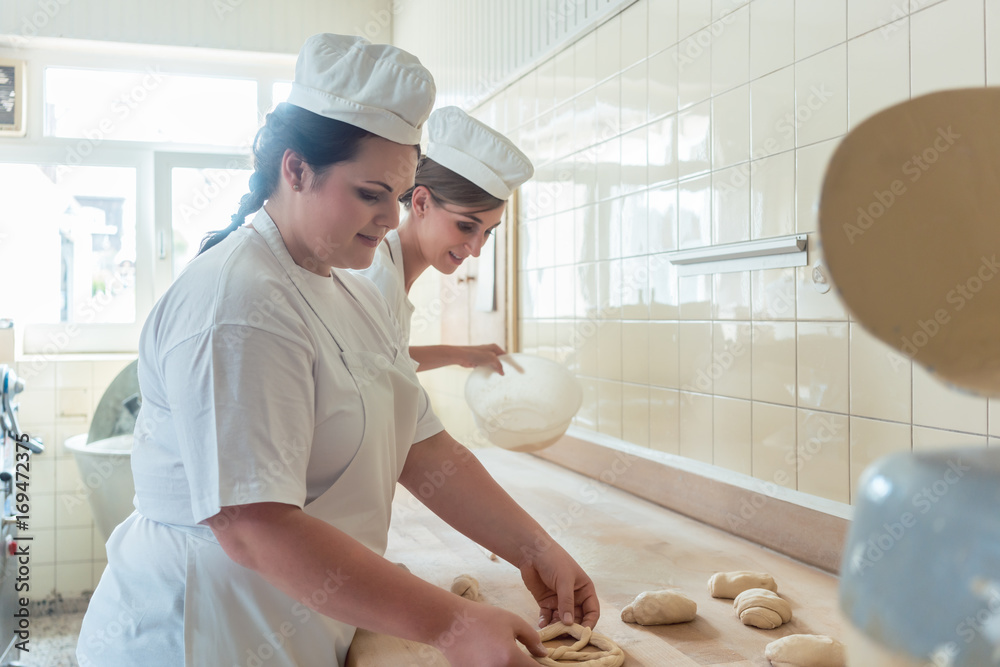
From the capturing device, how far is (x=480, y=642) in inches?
29.9

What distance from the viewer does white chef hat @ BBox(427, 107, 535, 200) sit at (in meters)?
1.67

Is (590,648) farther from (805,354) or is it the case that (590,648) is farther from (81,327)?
(81,327)

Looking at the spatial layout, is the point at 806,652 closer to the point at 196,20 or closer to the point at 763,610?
the point at 763,610

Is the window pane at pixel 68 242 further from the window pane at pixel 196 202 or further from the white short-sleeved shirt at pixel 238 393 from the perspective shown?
the white short-sleeved shirt at pixel 238 393

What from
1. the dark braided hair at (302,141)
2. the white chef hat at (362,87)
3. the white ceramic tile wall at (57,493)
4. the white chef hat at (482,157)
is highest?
the white chef hat at (482,157)

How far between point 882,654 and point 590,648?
2.24 ft

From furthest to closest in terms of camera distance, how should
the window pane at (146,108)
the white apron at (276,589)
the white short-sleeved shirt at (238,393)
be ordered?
the window pane at (146,108)
the white apron at (276,589)
the white short-sleeved shirt at (238,393)

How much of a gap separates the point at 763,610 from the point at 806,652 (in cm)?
15

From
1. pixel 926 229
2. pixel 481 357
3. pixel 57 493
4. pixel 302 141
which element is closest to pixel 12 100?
pixel 57 493

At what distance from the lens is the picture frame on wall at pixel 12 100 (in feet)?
12.4

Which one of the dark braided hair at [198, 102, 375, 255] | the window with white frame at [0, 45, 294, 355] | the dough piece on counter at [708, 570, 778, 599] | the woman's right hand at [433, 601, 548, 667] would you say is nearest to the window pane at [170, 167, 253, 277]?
the window with white frame at [0, 45, 294, 355]

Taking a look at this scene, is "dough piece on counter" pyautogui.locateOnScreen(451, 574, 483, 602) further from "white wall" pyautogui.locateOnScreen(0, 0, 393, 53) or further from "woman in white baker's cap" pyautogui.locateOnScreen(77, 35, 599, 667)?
"white wall" pyautogui.locateOnScreen(0, 0, 393, 53)

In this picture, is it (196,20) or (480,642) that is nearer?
(480,642)

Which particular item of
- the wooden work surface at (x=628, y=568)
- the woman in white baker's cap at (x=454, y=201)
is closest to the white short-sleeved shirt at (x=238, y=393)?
the wooden work surface at (x=628, y=568)
